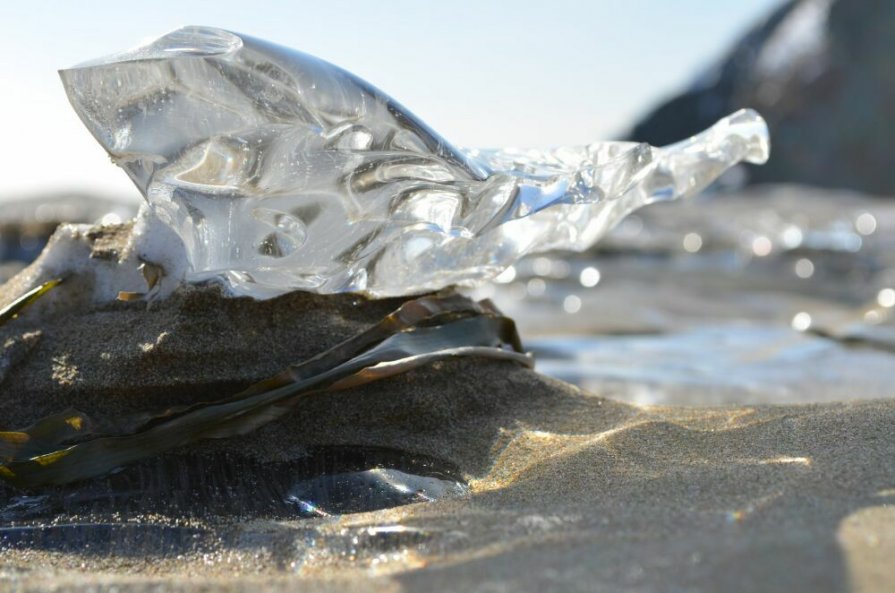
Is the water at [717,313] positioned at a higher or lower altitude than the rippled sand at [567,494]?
lower

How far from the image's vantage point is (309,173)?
152 centimetres

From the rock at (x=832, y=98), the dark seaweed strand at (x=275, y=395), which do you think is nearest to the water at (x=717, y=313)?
the dark seaweed strand at (x=275, y=395)

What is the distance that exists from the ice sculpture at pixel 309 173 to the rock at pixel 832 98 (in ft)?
59.3

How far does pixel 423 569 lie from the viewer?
104cm

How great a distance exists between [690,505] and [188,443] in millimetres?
857

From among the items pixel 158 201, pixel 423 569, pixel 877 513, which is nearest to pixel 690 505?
pixel 877 513

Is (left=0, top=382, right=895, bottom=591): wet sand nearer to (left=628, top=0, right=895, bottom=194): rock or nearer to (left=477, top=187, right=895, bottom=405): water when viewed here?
(left=477, top=187, right=895, bottom=405): water

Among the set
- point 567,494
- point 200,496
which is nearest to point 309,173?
point 200,496

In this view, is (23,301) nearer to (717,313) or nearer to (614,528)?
(614,528)

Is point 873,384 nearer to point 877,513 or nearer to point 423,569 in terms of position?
point 877,513

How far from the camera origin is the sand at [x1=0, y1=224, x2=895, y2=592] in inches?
39.1

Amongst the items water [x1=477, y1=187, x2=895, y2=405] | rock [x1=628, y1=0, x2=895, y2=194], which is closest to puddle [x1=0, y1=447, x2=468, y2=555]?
water [x1=477, y1=187, x2=895, y2=405]

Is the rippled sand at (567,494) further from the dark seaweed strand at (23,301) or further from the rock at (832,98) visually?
the rock at (832,98)

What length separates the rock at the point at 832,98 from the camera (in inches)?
719
